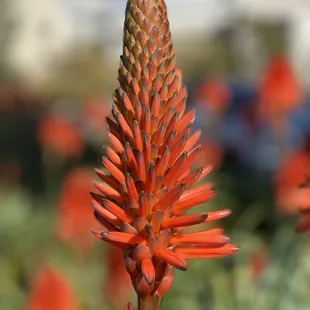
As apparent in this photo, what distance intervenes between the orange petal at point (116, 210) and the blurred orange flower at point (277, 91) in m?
5.68

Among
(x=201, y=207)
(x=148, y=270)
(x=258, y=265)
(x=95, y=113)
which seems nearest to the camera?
(x=148, y=270)

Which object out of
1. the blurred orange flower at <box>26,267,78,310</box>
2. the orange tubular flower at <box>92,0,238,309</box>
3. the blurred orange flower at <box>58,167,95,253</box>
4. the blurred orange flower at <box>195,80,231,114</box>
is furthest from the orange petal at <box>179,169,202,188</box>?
the blurred orange flower at <box>195,80,231,114</box>

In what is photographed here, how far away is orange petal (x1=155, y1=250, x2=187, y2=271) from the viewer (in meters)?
1.23

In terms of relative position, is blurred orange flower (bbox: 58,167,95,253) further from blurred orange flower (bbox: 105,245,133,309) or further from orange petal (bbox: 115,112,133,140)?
orange petal (bbox: 115,112,133,140)

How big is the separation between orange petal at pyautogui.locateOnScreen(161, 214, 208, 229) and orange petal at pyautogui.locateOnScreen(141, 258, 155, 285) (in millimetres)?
74

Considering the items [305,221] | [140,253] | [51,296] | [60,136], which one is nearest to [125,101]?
[140,253]

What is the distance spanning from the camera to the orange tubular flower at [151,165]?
1.28m

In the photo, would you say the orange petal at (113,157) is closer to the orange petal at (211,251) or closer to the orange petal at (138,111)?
the orange petal at (138,111)

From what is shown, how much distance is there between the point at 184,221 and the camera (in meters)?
1.29

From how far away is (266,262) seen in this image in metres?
3.89

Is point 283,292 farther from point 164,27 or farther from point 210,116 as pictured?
point 210,116

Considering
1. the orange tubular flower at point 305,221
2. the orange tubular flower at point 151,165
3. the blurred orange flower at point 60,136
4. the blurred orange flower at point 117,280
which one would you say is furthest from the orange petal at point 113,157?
the blurred orange flower at point 60,136

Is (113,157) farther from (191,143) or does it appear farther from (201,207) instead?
(201,207)

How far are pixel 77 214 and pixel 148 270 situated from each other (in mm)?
3870
